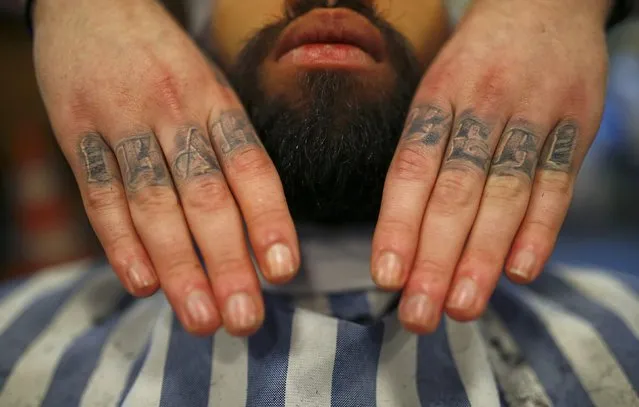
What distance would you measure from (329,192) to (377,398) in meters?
0.23

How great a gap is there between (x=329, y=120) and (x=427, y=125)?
0.12m

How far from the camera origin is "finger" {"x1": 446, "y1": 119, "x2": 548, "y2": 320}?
1.53ft

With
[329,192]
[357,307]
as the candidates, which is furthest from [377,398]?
[329,192]

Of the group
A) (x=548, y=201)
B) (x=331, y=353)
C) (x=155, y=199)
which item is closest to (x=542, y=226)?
(x=548, y=201)

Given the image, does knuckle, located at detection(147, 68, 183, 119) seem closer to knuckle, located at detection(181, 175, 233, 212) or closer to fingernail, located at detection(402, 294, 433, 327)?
knuckle, located at detection(181, 175, 233, 212)

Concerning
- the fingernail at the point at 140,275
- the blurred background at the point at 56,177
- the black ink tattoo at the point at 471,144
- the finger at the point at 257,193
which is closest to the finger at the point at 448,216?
the black ink tattoo at the point at 471,144

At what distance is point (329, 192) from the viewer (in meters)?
0.65

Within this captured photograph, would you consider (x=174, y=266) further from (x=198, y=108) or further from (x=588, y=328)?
(x=588, y=328)

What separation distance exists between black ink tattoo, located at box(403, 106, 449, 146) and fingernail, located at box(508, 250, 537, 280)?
124 millimetres

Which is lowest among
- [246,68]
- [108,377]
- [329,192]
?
[108,377]

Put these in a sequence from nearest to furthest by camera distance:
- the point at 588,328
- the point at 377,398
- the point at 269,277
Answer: the point at 269,277, the point at 377,398, the point at 588,328

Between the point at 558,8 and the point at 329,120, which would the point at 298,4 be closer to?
the point at 329,120

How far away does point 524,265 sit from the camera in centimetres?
48

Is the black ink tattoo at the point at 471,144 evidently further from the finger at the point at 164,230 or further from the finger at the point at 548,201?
the finger at the point at 164,230
